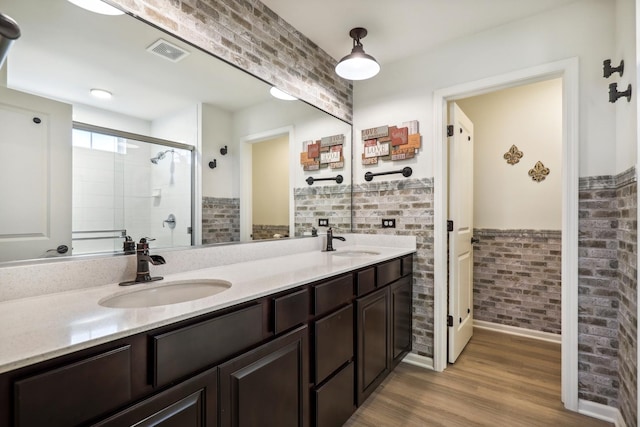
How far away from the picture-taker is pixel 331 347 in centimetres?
158

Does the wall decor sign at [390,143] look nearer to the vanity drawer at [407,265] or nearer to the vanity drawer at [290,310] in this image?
the vanity drawer at [407,265]

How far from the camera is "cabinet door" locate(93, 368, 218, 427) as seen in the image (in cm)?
81

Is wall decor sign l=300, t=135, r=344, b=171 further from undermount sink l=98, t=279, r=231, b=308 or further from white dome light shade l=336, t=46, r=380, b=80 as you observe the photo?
undermount sink l=98, t=279, r=231, b=308

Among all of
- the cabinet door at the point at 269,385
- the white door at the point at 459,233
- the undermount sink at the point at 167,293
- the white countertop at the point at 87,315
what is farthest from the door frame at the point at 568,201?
the undermount sink at the point at 167,293

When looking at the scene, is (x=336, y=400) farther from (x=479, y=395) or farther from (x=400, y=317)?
(x=479, y=395)

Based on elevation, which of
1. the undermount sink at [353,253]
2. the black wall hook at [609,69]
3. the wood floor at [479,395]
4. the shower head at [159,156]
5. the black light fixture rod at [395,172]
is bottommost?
the wood floor at [479,395]

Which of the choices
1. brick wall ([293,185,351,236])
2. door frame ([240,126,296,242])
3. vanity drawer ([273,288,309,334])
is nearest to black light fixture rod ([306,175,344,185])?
brick wall ([293,185,351,236])

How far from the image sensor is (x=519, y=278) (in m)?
3.20

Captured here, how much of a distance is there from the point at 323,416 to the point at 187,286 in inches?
36.6

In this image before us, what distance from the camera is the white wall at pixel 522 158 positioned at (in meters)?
3.07

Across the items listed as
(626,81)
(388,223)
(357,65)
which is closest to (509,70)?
(626,81)

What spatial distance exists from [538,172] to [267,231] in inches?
112

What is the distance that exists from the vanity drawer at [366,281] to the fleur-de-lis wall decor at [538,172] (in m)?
2.33

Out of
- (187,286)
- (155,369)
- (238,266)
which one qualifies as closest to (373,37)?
(238,266)
